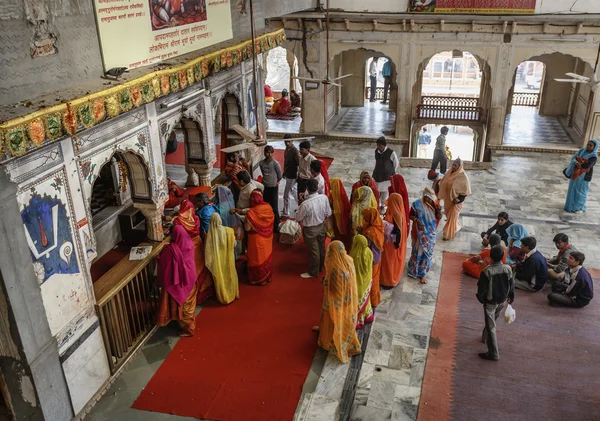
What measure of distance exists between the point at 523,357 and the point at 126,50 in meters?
5.73

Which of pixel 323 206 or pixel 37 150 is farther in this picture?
pixel 323 206

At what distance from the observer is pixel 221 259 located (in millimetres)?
7168

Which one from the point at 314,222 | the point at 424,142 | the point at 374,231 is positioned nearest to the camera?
the point at 374,231

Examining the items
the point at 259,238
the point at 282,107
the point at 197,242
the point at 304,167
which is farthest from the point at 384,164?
the point at 282,107

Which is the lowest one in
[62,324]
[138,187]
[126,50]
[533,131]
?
[533,131]

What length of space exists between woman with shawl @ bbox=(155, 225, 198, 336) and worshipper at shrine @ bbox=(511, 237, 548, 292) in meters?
4.45

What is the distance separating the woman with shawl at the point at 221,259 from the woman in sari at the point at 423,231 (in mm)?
2613

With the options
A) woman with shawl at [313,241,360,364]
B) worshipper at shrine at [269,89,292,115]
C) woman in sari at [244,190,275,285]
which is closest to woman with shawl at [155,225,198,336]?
woman in sari at [244,190,275,285]

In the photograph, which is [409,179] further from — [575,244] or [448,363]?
[448,363]

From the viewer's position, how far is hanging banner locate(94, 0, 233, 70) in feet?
18.1

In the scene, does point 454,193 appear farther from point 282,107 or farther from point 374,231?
point 282,107

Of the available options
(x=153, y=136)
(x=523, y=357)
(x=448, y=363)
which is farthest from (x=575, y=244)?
(x=153, y=136)

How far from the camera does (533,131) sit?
628 inches

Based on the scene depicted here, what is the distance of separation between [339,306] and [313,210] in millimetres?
1882
